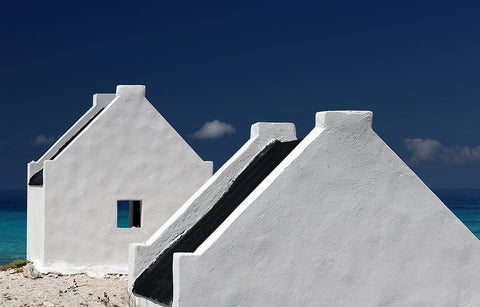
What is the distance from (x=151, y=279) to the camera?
14688mm

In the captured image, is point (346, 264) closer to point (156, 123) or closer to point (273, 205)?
point (273, 205)

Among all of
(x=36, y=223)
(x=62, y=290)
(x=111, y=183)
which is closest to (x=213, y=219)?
(x=62, y=290)

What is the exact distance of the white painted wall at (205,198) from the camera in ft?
50.3

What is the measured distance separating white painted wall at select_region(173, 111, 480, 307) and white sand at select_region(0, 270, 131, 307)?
492 centimetres

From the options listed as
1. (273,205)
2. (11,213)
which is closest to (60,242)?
(273,205)

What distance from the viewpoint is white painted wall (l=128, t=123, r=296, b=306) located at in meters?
15.3

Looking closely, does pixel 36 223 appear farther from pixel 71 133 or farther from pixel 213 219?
pixel 213 219

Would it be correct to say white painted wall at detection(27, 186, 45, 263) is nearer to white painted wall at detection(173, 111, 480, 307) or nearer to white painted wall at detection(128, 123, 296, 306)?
white painted wall at detection(128, 123, 296, 306)

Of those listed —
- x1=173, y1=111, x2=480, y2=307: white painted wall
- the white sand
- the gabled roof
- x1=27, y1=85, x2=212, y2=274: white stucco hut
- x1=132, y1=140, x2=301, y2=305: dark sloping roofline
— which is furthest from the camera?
the gabled roof

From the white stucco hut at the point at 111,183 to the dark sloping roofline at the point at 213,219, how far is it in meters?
7.23

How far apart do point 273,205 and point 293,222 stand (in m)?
0.38

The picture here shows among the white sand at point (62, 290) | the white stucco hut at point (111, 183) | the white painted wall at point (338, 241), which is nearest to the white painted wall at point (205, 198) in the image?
the white sand at point (62, 290)

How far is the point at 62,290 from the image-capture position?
65.6 feet

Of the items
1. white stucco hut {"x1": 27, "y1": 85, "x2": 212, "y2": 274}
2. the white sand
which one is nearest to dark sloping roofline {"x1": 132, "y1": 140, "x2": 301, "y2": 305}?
the white sand
